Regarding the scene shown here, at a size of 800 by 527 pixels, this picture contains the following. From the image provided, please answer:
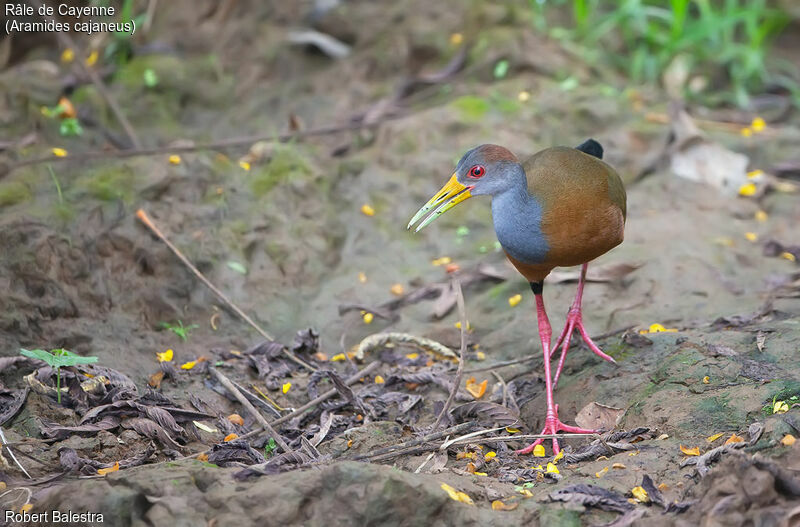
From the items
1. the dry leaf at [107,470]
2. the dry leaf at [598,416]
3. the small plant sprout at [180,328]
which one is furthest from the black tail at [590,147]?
the dry leaf at [107,470]

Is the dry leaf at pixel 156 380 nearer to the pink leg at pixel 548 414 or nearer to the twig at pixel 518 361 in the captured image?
the twig at pixel 518 361

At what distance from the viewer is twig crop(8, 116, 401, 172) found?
17.3ft

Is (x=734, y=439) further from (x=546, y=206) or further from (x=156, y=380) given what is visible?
(x=156, y=380)

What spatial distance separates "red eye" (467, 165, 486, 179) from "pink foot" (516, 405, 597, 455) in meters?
1.24

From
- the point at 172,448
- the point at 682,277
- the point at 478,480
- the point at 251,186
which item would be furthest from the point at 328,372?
the point at 682,277

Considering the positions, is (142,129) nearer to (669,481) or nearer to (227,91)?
(227,91)

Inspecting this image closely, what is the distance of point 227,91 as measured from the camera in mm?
6934

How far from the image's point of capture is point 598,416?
408cm

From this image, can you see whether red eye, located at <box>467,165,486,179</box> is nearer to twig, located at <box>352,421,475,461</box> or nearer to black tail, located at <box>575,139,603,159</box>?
black tail, located at <box>575,139,603,159</box>

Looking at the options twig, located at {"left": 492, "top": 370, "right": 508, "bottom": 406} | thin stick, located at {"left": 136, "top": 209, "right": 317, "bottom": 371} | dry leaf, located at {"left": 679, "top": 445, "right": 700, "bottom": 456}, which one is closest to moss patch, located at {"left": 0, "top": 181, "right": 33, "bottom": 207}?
thin stick, located at {"left": 136, "top": 209, "right": 317, "bottom": 371}

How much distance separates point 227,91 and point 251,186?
1.43m

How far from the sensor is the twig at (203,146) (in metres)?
5.27

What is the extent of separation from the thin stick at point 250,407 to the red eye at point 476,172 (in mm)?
1597

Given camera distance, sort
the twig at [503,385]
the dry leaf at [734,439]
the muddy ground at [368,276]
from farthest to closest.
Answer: the twig at [503,385] < the dry leaf at [734,439] < the muddy ground at [368,276]
